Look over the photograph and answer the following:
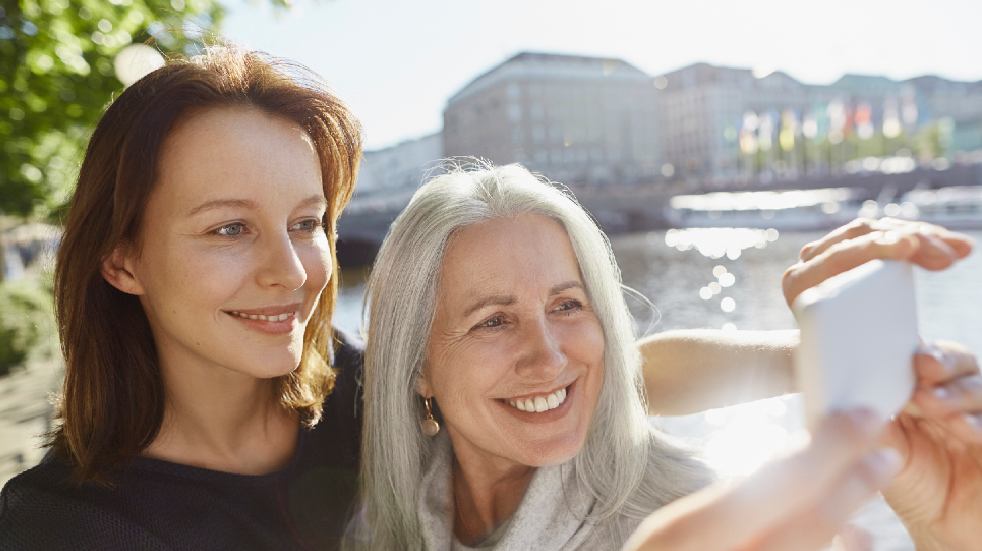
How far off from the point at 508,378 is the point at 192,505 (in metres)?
0.73

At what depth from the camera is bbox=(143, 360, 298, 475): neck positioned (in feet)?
6.04

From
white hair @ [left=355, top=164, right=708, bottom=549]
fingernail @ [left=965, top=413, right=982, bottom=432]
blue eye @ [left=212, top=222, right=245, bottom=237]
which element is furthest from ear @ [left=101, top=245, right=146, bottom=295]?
fingernail @ [left=965, top=413, right=982, bottom=432]

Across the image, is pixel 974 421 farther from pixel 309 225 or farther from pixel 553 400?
pixel 309 225

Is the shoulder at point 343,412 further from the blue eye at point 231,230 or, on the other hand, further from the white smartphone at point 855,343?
the white smartphone at point 855,343

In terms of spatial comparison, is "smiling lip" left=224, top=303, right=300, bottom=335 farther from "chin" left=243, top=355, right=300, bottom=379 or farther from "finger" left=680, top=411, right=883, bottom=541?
"finger" left=680, top=411, right=883, bottom=541

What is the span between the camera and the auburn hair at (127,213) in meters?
1.68

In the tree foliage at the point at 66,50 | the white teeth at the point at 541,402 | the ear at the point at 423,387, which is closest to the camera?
the white teeth at the point at 541,402

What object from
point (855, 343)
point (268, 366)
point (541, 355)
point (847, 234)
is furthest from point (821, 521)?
point (268, 366)

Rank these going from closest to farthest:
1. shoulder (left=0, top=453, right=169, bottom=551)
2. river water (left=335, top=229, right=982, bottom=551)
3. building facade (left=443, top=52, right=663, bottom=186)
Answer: shoulder (left=0, top=453, right=169, bottom=551)
river water (left=335, top=229, right=982, bottom=551)
building facade (left=443, top=52, right=663, bottom=186)

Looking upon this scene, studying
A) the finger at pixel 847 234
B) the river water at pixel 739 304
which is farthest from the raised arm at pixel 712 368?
the finger at pixel 847 234

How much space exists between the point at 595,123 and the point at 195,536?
58.3 m

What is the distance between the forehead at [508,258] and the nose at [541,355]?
92mm

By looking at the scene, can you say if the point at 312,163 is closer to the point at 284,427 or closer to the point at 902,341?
the point at 284,427

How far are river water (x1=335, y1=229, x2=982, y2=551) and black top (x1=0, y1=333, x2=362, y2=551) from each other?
3.04 feet
